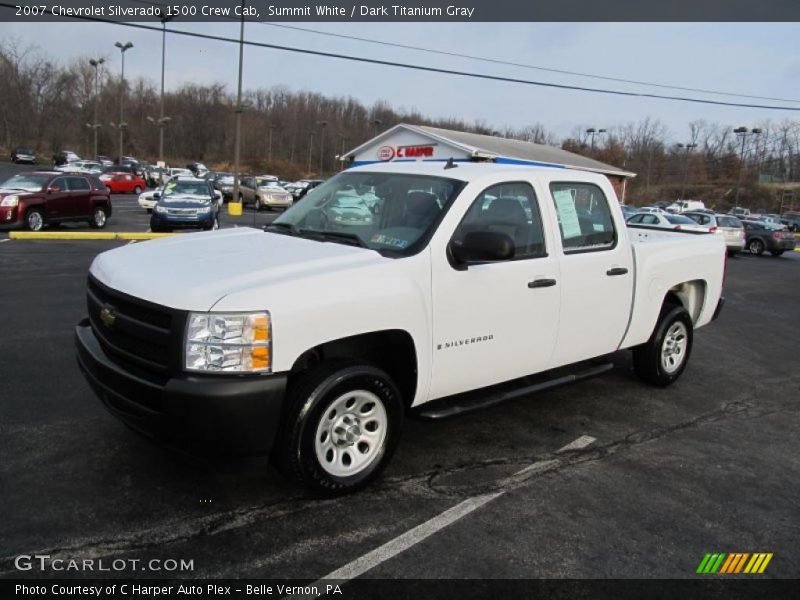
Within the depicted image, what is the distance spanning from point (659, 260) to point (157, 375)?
169 inches

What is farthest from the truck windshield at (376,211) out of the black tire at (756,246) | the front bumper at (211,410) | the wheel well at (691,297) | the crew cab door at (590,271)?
the black tire at (756,246)

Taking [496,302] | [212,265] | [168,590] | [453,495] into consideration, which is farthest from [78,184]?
[168,590]

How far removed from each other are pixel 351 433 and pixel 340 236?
51.4 inches

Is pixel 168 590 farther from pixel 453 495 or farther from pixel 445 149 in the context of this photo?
pixel 445 149

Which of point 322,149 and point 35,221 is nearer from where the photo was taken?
point 35,221

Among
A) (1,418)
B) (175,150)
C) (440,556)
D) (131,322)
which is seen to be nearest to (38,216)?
(1,418)

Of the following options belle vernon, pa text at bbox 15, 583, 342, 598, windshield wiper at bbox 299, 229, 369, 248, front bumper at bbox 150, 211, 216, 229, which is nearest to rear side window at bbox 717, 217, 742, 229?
front bumper at bbox 150, 211, 216, 229

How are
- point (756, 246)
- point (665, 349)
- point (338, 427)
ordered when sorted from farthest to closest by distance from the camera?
1. point (756, 246)
2. point (665, 349)
3. point (338, 427)

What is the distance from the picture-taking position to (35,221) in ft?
57.8

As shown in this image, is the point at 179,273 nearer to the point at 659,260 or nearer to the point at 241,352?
the point at 241,352

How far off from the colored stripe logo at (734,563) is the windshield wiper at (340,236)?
99.8 inches

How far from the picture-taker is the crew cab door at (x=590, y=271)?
15.5ft

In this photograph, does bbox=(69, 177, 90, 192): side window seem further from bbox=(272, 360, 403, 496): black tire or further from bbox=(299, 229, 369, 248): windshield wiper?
bbox=(272, 360, 403, 496): black tire

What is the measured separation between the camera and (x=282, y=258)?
3717 mm
